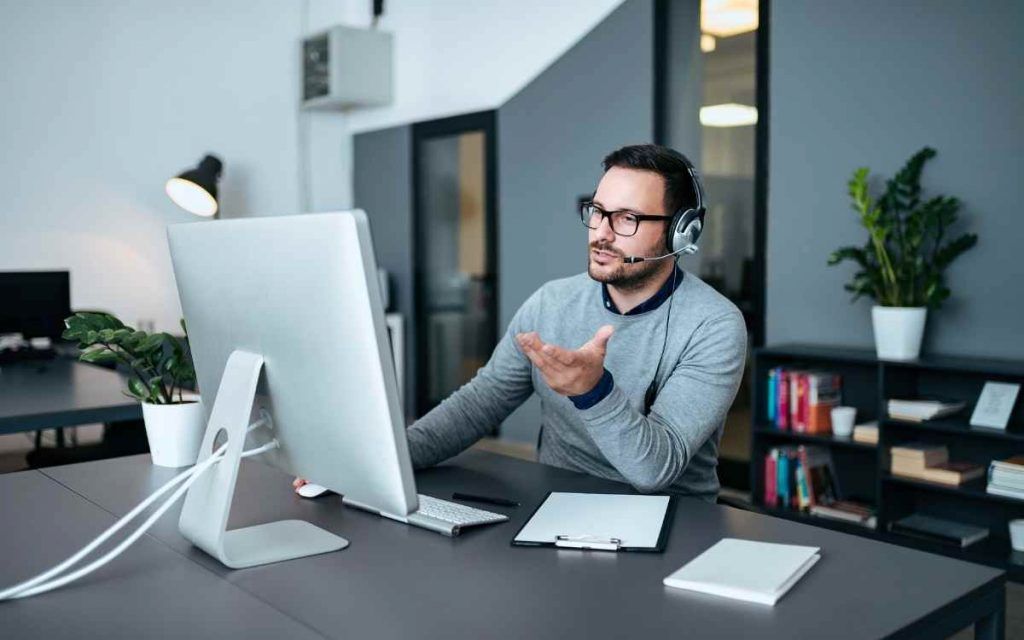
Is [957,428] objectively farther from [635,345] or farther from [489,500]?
[489,500]

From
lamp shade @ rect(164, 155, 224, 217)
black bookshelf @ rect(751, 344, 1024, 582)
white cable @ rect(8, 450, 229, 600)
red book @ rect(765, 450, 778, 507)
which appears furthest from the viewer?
lamp shade @ rect(164, 155, 224, 217)

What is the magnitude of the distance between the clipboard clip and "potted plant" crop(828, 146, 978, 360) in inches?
98.1

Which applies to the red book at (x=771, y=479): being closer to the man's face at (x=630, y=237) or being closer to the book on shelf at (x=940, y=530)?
the book on shelf at (x=940, y=530)

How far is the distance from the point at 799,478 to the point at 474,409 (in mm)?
2277

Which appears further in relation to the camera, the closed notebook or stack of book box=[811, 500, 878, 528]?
stack of book box=[811, 500, 878, 528]

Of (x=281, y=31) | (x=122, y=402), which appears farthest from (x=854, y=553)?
(x=281, y=31)

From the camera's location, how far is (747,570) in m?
1.21

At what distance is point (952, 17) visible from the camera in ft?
11.7

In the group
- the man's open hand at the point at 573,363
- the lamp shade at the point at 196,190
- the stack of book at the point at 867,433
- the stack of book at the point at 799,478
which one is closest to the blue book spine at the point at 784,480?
the stack of book at the point at 799,478

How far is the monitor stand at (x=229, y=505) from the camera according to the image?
1.28 m

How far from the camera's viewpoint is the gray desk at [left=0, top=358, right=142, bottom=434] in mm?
2514

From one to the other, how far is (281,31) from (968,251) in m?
4.56

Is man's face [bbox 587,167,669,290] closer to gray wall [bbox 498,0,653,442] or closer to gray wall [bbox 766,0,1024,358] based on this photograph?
gray wall [bbox 766,0,1024,358]

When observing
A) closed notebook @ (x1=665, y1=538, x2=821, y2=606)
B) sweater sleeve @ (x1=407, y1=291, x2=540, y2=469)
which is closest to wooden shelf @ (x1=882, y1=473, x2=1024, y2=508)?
sweater sleeve @ (x1=407, y1=291, x2=540, y2=469)
